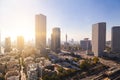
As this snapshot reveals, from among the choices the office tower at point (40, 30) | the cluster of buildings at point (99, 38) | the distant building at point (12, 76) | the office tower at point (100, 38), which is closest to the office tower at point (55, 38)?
the office tower at point (40, 30)

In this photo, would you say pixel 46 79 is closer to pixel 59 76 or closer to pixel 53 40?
pixel 59 76

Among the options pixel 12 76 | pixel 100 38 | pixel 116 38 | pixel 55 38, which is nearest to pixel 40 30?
pixel 55 38

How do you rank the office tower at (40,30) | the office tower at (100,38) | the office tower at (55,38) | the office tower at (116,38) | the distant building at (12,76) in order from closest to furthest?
the distant building at (12,76) < the office tower at (100,38) < the office tower at (116,38) < the office tower at (40,30) < the office tower at (55,38)

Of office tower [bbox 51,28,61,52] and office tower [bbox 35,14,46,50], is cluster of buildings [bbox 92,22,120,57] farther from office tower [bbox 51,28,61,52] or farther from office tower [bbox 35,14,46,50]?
office tower [bbox 35,14,46,50]

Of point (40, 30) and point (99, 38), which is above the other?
point (40, 30)

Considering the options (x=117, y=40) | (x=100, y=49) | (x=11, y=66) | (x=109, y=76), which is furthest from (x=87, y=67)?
(x=117, y=40)

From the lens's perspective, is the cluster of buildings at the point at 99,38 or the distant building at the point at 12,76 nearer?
the distant building at the point at 12,76

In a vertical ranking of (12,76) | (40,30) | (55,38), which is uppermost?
(40,30)

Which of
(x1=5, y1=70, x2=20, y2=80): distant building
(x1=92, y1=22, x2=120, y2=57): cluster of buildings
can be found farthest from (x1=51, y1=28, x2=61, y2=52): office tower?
(x1=5, y1=70, x2=20, y2=80): distant building

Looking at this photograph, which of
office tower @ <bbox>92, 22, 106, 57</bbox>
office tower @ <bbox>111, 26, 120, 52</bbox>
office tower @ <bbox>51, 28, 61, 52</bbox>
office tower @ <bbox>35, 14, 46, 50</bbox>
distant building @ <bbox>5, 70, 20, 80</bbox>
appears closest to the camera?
distant building @ <bbox>5, 70, 20, 80</bbox>

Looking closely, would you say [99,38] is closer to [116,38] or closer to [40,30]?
[116,38]

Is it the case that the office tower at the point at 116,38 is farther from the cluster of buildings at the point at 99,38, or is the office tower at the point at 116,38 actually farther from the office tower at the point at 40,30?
the office tower at the point at 40,30
